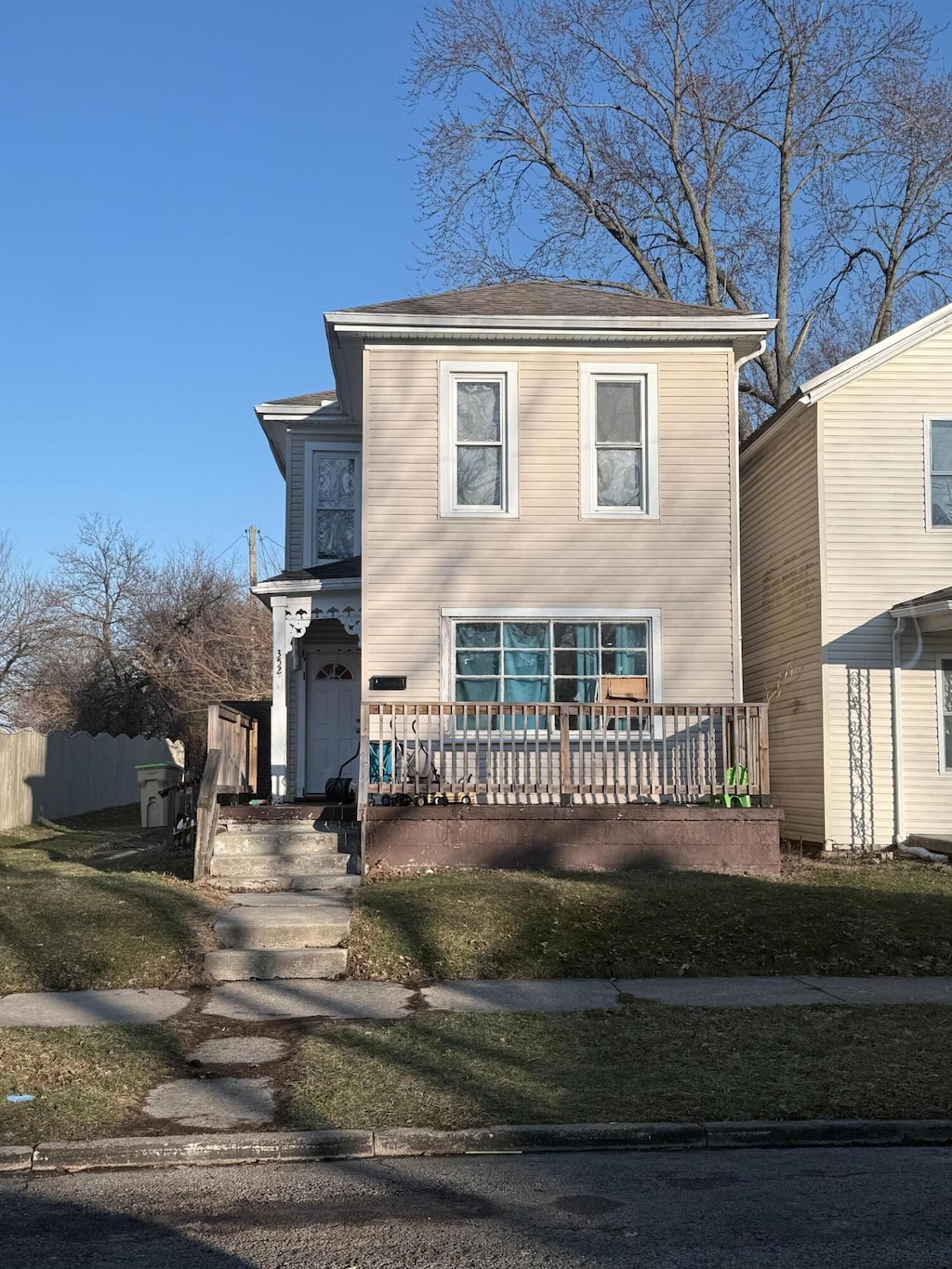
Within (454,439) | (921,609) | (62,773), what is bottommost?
(62,773)

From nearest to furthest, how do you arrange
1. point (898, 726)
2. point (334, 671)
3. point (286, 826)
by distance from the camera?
1. point (286, 826)
2. point (898, 726)
3. point (334, 671)

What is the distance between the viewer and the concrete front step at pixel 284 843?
13477 mm

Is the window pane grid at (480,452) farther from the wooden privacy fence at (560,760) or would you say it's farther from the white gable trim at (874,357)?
the white gable trim at (874,357)

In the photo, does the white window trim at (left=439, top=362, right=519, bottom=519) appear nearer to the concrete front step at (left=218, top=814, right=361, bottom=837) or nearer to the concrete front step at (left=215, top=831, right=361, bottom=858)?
the concrete front step at (left=218, top=814, right=361, bottom=837)

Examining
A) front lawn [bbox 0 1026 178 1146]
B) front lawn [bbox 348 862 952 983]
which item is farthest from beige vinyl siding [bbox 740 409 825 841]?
front lawn [bbox 0 1026 178 1146]

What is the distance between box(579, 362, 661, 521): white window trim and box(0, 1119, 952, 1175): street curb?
34.8 ft

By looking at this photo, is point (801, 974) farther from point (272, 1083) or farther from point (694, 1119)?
point (272, 1083)

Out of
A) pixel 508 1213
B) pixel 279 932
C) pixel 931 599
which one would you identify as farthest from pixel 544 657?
pixel 508 1213

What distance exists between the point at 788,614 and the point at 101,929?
37.1 ft

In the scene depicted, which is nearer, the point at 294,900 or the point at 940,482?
the point at 294,900

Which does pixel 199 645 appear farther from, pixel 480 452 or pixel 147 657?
pixel 480 452

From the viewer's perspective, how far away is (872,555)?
658 inches

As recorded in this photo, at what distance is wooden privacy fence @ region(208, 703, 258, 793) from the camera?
45.9 feet

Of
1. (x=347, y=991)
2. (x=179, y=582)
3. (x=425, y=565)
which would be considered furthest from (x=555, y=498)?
(x=179, y=582)
